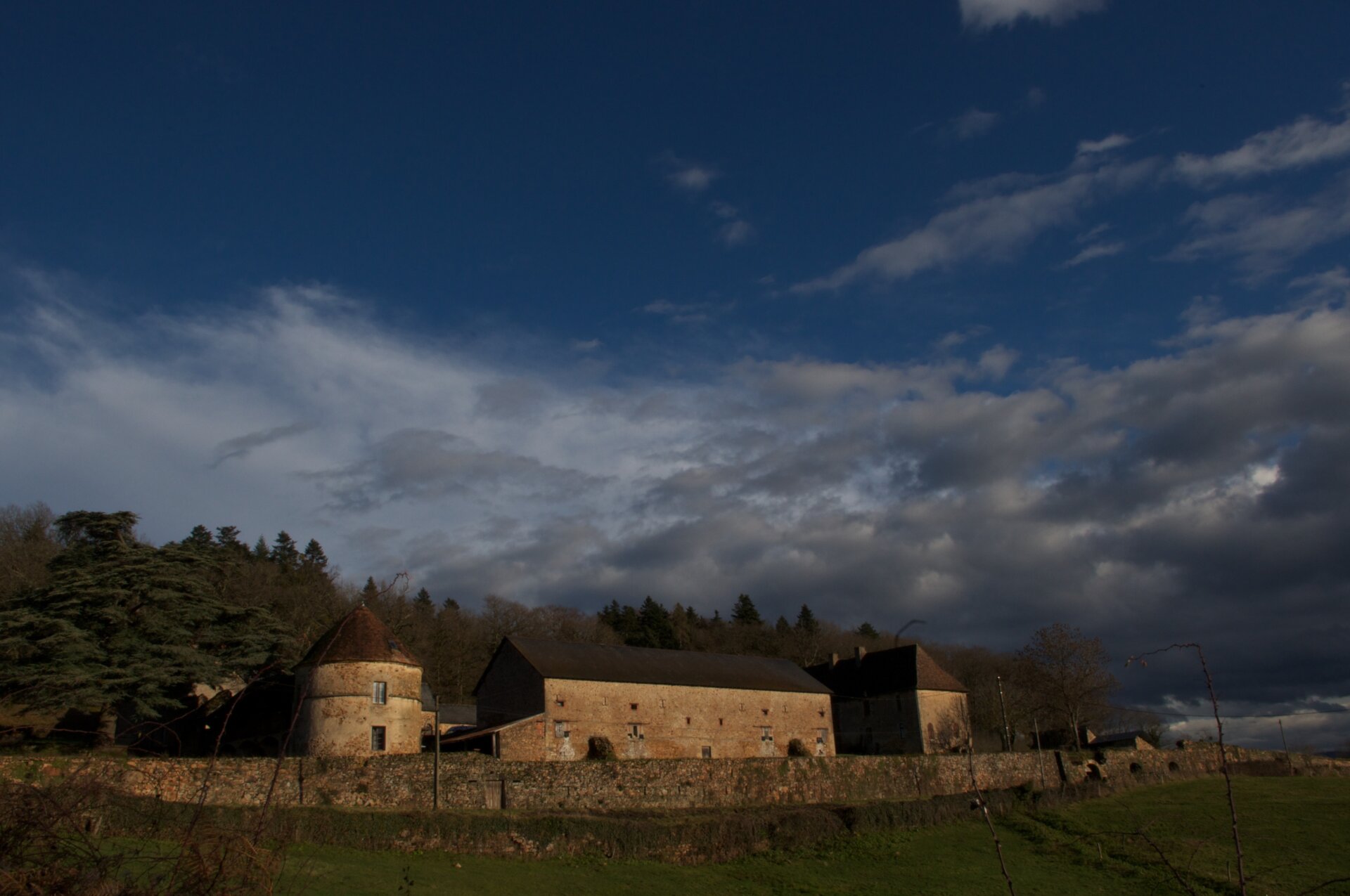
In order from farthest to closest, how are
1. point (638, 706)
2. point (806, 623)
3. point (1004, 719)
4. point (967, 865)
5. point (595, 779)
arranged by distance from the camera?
point (806, 623) → point (638, 706) → point (595, 779) → point (967, 865) → point (1004, 719)

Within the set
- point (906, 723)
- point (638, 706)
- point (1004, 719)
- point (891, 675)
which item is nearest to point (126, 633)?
point (638, 706)

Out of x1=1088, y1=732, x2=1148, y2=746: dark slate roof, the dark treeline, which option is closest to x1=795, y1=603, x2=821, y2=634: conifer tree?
the dark treeline

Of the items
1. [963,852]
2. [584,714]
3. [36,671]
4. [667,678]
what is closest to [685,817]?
[963,852]

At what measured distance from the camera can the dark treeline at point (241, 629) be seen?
37.4 m

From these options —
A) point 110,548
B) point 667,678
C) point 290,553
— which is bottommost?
point 667,678

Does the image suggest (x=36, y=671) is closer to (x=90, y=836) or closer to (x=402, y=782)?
(x=402, y=782)

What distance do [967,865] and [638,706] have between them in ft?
72.1

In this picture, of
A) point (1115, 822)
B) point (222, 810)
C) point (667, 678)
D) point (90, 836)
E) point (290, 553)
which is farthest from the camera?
point (290, 553)

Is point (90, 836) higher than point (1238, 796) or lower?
higher

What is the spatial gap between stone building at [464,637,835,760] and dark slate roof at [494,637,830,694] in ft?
0.26

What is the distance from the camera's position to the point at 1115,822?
35219 millimetres

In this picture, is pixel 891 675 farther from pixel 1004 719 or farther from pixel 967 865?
pixel 1004 719

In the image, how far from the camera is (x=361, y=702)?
3531 centimetres

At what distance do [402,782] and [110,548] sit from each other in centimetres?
2202
